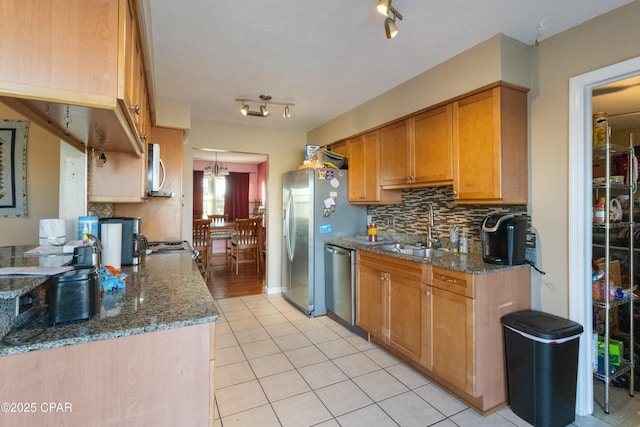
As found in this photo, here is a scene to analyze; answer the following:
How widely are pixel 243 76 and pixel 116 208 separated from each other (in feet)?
5.70

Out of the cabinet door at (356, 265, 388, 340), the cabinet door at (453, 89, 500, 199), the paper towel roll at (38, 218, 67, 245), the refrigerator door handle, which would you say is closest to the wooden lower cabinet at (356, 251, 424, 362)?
the cabinet door at (356, 265, 388, 340)

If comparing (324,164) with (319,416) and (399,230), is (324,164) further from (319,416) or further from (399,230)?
(319,416)

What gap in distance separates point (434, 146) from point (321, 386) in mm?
2012

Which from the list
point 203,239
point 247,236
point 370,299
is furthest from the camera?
point 247,236

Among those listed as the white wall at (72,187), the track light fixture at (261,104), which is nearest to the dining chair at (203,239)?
the track light fixture at (261,104)

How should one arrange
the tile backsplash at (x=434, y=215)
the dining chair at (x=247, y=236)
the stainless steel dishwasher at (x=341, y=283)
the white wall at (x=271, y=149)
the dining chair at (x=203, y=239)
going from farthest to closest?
1. the dining chair at (x=247, y=236)
2. the dining chair at (x=203, y=239)
3. the white wall at (x=271, y=149)
4. the stainless steel dishwasher at (x=341, y=283)
5. the tile backsplash at (x=434, y=215)

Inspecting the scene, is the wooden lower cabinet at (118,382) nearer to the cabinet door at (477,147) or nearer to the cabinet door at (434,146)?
the cabinet door at (477,147)

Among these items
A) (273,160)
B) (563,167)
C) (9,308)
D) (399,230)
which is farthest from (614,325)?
(273,160)

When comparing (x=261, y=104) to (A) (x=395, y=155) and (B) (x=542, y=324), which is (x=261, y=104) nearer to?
(A) (x=395, y=155)

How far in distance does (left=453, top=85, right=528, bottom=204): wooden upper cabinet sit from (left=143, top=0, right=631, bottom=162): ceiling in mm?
409

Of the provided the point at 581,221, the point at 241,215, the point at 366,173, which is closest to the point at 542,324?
the point at 581,221

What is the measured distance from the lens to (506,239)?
6.60ft

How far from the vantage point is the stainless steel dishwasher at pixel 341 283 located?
3.03 meters

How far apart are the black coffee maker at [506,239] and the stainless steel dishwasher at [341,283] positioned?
126cm
